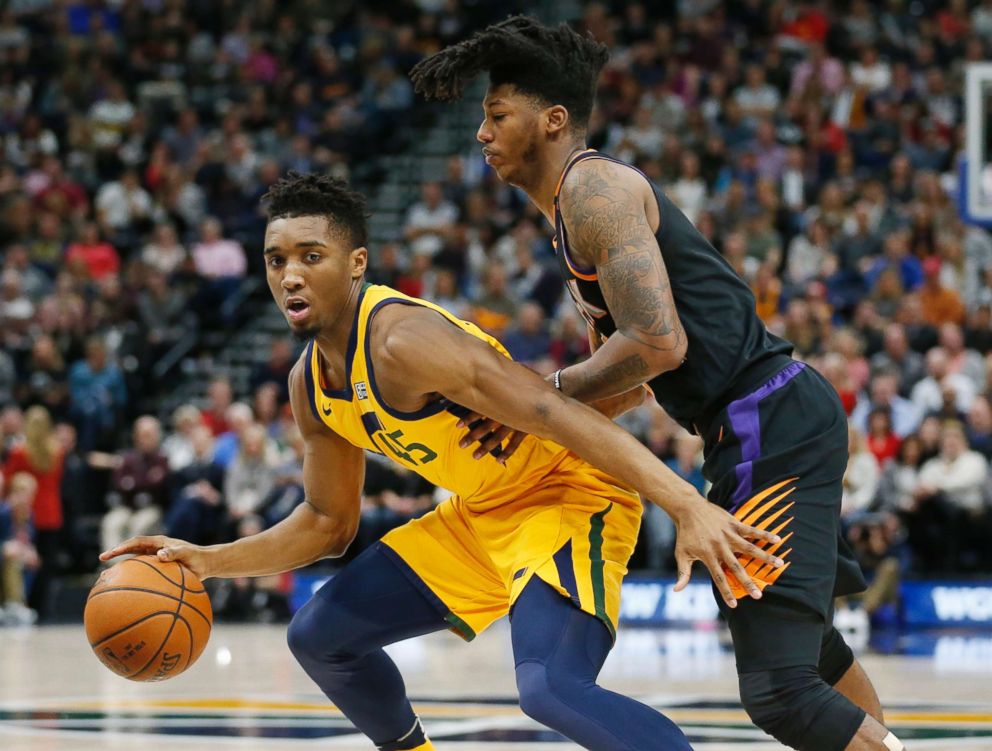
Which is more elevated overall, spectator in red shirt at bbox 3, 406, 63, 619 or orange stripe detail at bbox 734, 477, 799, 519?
orange stripe detail at bbox 734, 477, 799, 519

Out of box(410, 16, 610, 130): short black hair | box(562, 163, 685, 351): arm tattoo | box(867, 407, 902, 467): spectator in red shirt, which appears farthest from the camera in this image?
box(867, 407, 902, 467): spectator in red shirt

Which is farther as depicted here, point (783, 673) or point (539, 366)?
point (539, 366)

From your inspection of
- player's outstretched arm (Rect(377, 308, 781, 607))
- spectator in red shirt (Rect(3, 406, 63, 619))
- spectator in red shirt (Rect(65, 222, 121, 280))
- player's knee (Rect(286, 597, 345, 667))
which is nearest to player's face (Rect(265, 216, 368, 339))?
player's outstretched arm (Rect(377, 308, 781, 607))

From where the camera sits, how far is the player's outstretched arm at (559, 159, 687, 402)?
3.77 metres

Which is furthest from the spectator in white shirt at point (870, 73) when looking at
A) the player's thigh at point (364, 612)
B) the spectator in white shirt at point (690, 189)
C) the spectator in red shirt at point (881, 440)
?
the player's thigh at point (364, 612)

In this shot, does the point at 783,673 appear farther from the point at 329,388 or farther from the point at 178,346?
the point at 178,346

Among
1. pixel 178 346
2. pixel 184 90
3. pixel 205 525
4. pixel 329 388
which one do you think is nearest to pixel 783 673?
pixel 329 388

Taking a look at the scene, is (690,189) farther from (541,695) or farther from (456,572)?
(541,695)

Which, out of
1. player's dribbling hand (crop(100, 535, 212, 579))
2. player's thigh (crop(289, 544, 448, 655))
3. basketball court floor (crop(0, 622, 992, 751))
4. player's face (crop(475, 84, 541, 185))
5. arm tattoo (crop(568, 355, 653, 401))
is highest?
player's face (crop(475, 84, 541, 185))

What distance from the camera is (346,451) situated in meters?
4.71

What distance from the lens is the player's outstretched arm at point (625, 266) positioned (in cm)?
377

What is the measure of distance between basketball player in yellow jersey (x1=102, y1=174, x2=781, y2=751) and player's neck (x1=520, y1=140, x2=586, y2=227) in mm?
404

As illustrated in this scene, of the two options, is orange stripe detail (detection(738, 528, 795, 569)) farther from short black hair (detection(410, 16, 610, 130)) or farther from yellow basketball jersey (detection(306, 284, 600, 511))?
short black hair (detection(410, 16, 610, 130))

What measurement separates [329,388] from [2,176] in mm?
A: 12814
